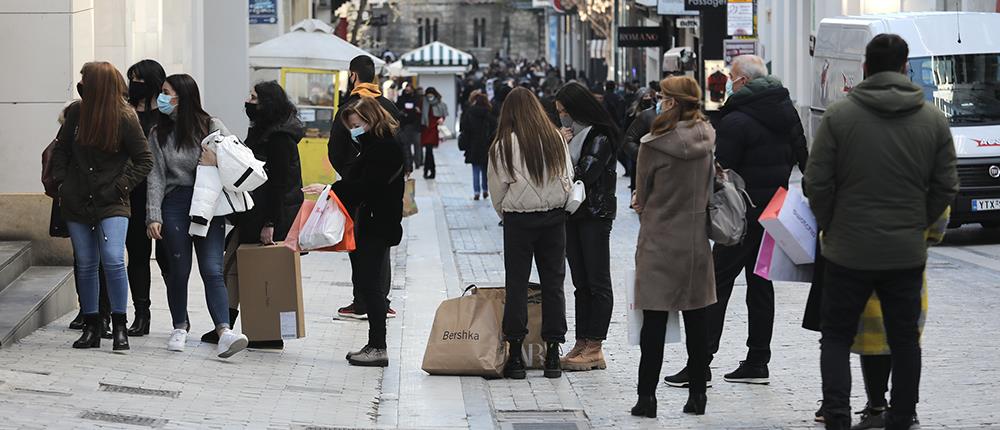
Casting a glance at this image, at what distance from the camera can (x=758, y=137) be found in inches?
354

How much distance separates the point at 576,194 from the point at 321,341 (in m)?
2.58

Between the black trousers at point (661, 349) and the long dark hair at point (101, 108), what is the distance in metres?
3.33

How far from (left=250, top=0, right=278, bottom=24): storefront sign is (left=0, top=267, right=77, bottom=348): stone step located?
18.0m

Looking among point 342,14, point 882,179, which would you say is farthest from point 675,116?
point 342,14

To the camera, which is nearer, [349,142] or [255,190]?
[255,190]

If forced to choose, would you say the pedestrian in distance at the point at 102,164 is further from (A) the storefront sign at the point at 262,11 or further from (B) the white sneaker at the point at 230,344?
(A) the storefront sign at the point at 262,11

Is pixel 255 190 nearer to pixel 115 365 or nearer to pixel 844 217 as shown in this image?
pixel 115 365

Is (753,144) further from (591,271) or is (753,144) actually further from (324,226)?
(324,226)

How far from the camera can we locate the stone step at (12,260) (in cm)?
1177

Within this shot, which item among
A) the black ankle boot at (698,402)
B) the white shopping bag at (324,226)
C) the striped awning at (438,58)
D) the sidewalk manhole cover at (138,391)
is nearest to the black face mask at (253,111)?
the white shopping bag at (324,226)

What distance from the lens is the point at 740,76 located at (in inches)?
360

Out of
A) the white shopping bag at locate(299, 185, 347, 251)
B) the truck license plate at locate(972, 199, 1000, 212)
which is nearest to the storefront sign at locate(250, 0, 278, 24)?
the truck license plate at locate(972, 199, 1000, 212)

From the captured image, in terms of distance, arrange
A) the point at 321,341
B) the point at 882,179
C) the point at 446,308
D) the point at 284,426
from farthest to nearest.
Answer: the point at 321,341 → the point at 446,308 → the point at 284,426 → the point at 882,179

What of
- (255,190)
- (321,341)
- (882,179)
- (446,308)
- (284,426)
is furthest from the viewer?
(321,341)
